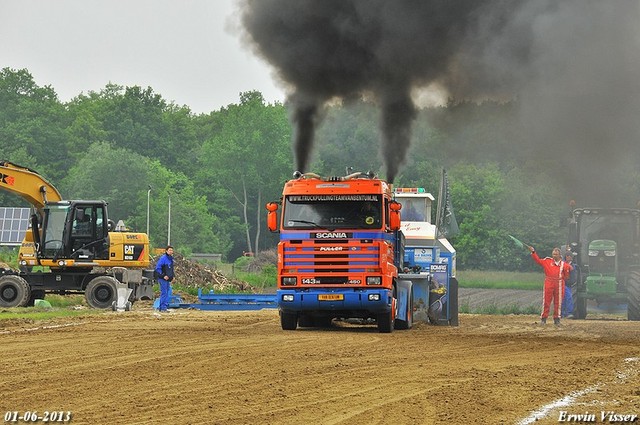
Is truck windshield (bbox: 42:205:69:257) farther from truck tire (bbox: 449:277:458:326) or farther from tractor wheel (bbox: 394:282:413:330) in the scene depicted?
tractor wheel (bbox: 394:282:413:330)

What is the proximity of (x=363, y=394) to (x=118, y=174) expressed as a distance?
8816 centimetres

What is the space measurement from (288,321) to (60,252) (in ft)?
38.5

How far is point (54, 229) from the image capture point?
35.8 meters

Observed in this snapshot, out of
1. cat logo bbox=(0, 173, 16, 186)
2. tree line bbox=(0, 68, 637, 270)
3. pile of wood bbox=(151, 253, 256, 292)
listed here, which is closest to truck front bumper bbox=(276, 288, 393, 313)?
cat logo bbox=(0, 173, 16, 186)

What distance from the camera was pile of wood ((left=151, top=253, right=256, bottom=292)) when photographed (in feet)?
179

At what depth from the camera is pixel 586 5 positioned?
2283 cm

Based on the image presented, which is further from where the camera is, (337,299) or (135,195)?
(135,195)

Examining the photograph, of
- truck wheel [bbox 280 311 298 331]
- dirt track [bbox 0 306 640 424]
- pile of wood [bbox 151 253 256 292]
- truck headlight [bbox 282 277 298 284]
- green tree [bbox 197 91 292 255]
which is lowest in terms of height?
dirt track [bbox 0 306 640 424]

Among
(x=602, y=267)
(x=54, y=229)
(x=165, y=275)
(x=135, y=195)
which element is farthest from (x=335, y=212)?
(x=135, y=195)

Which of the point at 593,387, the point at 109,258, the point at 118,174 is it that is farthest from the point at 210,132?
the point at 593,387

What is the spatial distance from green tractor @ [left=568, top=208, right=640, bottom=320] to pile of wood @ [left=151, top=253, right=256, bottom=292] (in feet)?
70.4

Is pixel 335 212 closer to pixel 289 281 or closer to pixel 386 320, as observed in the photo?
pixel 289 281

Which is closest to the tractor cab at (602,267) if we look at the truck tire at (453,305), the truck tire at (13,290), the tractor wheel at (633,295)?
the tractor wheel at (633,295)

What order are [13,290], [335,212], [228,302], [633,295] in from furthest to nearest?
[228,302] → [13,290] → [633,295] → [335,212]
